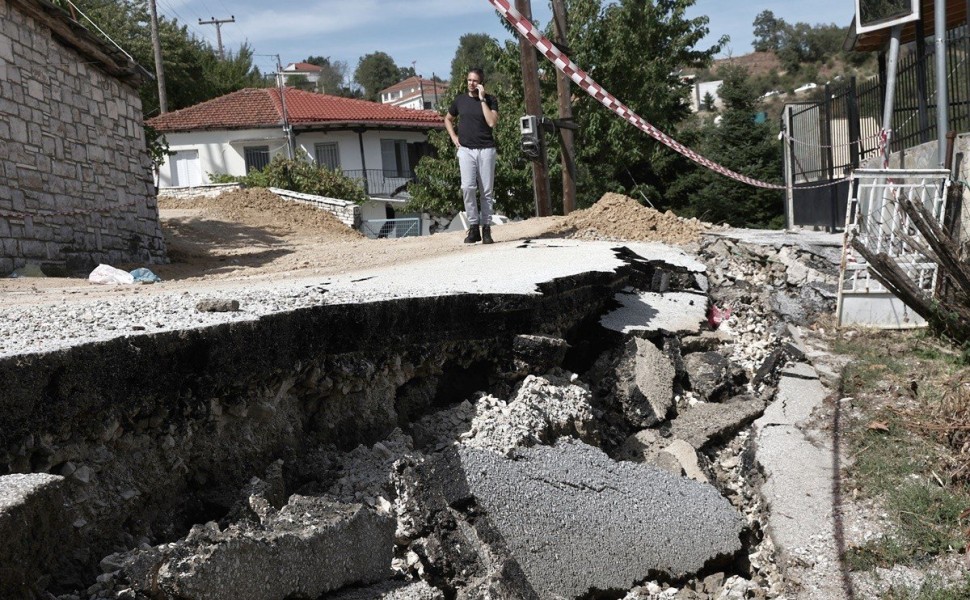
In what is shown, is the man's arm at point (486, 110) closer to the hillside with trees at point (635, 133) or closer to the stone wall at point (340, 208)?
the stone wall at point (340, 208)

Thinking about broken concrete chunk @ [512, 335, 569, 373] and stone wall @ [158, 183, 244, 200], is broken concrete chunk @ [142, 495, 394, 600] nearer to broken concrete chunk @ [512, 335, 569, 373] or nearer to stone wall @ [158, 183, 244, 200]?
broken concrete chunk @ [512, 335, 569, 373]

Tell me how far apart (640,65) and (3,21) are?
19774 millimetres

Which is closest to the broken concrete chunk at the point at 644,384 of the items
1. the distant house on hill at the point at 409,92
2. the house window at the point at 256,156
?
the house window at the point at 256,156

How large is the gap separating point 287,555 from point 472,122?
687cm

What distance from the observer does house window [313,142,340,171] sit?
Answer: 37375 millimetres

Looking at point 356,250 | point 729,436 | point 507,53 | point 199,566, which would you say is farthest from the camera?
point 507,53

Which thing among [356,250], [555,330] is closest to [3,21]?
[356,250]

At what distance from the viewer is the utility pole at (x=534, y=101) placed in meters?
13.8

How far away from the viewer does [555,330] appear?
625 centimetres

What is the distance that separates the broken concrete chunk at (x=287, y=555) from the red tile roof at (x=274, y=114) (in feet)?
110

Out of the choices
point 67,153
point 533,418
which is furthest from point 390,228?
point 533,418

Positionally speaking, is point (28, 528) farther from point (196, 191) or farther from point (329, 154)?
point (329, 154)

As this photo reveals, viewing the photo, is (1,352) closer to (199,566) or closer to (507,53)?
(199,566)

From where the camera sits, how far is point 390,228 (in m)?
25.1
